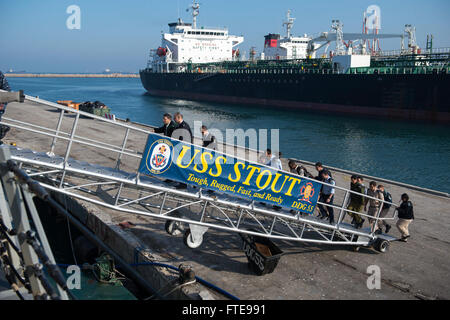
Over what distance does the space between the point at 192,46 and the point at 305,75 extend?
40804mm

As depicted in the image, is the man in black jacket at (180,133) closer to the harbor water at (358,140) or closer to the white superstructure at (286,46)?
the harbor water at (358,140)

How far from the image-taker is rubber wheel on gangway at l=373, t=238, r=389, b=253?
943cm

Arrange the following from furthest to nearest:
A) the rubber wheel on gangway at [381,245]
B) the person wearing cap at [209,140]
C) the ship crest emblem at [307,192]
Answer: the rubber wheel on gangway at [381,245] → the person wearing cap at [209,140] → the ship crest emblem at [307,192]

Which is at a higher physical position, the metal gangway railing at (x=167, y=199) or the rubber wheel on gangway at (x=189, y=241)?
the metal gangway railing at (x=167, y=199)

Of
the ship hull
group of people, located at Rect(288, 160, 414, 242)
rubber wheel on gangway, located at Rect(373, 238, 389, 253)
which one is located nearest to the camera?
rubber wheel on gangway, located at Rect(373, 238, 389, 253)

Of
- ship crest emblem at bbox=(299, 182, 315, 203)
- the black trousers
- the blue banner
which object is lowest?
the black trousers

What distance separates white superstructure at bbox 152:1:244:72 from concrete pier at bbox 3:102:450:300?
258ft

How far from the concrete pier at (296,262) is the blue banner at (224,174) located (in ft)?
4.53

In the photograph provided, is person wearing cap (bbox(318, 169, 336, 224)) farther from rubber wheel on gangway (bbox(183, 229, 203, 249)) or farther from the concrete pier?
rubber wheel on gangway (bbox(183, 229, 203, 249))

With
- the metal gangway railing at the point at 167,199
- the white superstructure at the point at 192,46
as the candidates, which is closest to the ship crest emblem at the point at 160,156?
the metal gangway railing at the point at 167,199

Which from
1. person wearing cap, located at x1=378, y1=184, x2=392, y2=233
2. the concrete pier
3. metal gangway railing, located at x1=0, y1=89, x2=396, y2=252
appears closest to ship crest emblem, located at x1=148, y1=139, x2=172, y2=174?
metal gangway railing, located at x1=0, y1=89, x2=396, y2=252

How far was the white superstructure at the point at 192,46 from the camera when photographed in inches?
3386

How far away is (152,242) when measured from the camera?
960 centimetres
